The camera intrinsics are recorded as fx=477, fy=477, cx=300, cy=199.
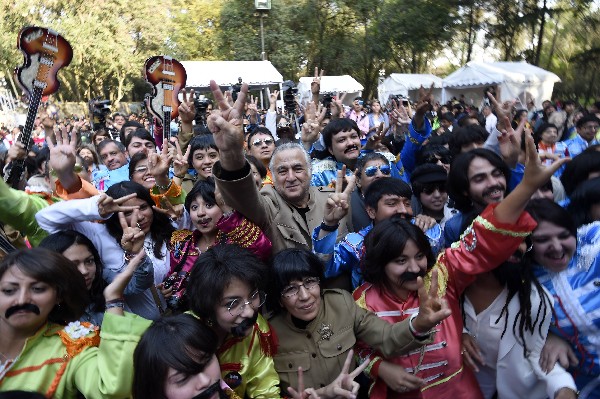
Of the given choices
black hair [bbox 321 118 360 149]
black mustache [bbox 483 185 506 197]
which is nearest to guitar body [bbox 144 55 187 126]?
black hair [bbox 321 118 360 149]

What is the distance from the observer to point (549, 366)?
6.60 feet

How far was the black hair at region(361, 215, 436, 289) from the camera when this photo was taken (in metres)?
2.10

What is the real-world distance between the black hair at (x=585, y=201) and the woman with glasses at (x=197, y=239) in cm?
161

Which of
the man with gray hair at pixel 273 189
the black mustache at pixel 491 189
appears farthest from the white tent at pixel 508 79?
the man with gray hair at pixel 273 189

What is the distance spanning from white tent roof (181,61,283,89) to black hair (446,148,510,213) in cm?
1392

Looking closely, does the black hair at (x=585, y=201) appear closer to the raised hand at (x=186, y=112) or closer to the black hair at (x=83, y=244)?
the black hair at (x=83, y=244)

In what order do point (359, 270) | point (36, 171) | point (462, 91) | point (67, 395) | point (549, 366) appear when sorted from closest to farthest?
point (67, 395)
point (549, 366)
point (359, 270)
point (36, 171)
point (462, 91)

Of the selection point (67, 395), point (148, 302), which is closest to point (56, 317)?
Answer: point (67, 395)

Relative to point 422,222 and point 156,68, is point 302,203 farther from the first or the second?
point 156,68

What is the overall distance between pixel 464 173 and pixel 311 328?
3.75 ft

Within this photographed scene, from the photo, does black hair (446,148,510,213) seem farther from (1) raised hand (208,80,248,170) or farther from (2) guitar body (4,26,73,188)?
(2) guitar body (4,26,73,188)

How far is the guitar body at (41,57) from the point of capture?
10.9 feet

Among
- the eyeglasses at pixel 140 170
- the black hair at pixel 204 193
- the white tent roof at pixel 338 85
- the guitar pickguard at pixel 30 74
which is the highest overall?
the guitar pickguard at pixel 30 74

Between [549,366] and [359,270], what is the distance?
36.0 inches
